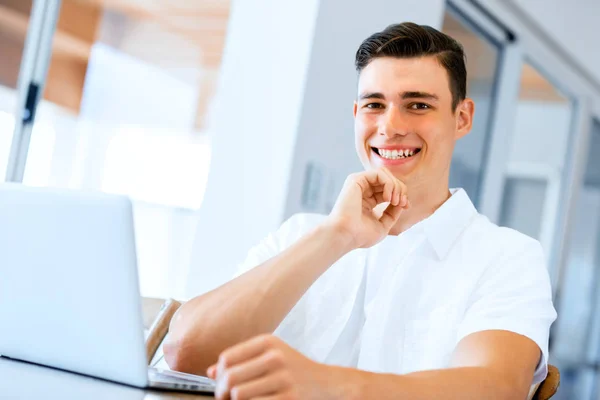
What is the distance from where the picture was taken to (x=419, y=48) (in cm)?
172

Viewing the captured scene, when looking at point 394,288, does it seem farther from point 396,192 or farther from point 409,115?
point 409,115

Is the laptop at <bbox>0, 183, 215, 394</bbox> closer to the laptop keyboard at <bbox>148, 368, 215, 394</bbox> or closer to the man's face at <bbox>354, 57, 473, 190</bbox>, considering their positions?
the laptop keyboard at <bbox>148, 368, 215, 394</bbox>

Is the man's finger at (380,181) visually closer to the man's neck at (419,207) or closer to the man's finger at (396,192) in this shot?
the man's finger at (396,192)

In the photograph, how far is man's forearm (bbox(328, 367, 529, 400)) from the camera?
890mm

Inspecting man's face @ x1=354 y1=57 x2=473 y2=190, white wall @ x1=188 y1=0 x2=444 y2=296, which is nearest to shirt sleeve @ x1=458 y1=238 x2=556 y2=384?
man's face @ x1=354 y1=57 x2=473 y2=190

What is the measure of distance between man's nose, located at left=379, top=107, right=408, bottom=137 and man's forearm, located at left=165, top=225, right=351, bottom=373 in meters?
0.51

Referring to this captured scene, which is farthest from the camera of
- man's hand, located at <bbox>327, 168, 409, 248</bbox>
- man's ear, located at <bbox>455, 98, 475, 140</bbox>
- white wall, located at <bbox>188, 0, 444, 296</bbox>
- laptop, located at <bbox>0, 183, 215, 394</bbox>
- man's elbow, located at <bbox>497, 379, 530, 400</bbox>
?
white wall, located at <bbox>188, 0, 444, 296</bbox>

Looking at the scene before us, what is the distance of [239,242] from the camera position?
280 cm

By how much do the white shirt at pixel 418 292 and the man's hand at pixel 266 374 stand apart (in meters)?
0.57

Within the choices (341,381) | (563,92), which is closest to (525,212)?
(563,92)

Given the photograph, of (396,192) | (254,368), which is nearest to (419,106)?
(396,192)

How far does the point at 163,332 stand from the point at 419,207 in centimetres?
62

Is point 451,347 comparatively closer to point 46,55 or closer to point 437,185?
point 437,185

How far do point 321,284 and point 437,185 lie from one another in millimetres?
350
